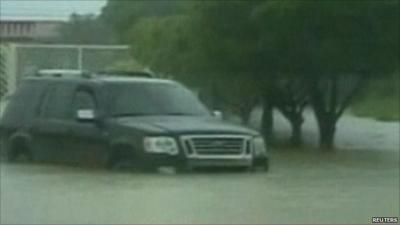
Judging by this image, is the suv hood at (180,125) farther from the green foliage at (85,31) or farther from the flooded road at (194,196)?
the green foliage at (85,31)

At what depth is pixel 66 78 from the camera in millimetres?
22281

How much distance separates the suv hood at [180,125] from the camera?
65.8 ft

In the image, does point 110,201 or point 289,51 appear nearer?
point 110,201

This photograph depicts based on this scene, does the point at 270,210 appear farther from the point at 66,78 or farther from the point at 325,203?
the point at 66,78

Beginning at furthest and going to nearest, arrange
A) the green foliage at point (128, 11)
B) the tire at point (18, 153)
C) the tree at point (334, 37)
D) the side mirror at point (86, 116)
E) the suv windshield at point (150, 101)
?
the green foliage at point (128, 11) < the tree at point (334, 37) < the tire at point (18, 153) < the suv windshield at point (150, 101) < the side mirror at point (86, 116)

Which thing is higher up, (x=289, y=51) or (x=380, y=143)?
(x=289, y=51)

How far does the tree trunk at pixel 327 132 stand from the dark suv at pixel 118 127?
1000 centimetres

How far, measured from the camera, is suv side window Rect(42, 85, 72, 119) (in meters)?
21.8

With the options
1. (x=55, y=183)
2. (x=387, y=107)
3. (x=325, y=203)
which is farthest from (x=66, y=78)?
(x=387, y=107)

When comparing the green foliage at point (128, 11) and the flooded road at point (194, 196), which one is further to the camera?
the green foliage at point (128, 11)

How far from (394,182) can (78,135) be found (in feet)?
16.1

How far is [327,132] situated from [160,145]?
12.8 meters

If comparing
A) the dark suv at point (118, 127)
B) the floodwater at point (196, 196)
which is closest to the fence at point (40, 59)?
the dark suv at point (118, 127)

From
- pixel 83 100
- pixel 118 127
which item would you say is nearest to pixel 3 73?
pixel 83 100
